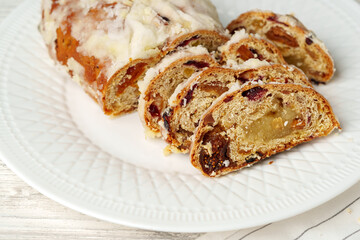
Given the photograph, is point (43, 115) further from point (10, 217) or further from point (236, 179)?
point (236, 179)

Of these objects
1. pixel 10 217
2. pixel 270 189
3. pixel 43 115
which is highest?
pixel 270 189

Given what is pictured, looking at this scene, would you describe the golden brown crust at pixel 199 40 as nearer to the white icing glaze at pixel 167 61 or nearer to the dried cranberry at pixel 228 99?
the white icing glaze at pixel 167 61

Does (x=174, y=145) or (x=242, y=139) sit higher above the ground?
(x=242, y=139)

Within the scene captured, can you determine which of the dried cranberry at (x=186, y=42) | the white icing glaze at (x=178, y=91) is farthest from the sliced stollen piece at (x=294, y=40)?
the white icing glaze at (x=178, y=91)

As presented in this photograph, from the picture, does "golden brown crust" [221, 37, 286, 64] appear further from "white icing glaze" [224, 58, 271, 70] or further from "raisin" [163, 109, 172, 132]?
"raisin" [163, 109, 172, 132]

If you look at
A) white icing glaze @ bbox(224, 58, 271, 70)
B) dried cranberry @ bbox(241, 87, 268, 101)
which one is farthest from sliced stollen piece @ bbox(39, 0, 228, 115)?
dried cranberry @ bbox(241, 87, 268, 101)

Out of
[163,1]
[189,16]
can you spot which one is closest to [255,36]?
[189,16]
